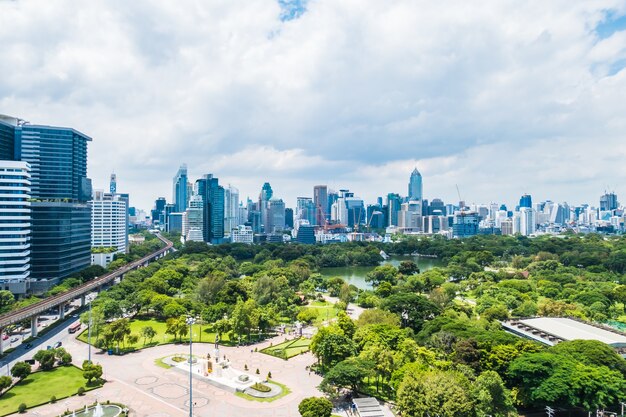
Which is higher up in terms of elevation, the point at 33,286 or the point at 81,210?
the point at 81,210

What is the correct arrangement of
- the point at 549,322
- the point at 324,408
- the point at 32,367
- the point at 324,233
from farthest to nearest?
1. the point at 324,233
2. the point at 549,322
3. the point at 32,367
4. the point at 324,408

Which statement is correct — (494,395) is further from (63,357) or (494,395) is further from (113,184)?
(113,184)

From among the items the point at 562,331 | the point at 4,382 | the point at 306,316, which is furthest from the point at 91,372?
the point at 562,331

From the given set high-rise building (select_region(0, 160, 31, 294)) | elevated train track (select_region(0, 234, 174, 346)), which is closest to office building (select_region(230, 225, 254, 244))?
elevated train track (select_region(0, 234, 174, 346))

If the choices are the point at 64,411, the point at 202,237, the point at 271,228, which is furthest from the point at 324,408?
the point at 271,228

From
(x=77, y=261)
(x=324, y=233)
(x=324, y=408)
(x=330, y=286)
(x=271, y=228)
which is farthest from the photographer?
(x=271, y=228)

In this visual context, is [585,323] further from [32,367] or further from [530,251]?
[530,251]

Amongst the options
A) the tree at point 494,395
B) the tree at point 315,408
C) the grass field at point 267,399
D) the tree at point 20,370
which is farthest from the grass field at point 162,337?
the tree at point 494,395
